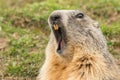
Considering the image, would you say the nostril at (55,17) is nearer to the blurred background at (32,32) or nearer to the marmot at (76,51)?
the marmot at (76,51)

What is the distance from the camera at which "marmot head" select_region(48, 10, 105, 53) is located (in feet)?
17.1

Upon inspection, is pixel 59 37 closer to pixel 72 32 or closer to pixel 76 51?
pixel 72 32

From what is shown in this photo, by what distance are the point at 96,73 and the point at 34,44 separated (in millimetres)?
2109

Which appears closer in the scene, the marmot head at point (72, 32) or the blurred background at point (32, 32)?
the marmot head at point (72, 32)

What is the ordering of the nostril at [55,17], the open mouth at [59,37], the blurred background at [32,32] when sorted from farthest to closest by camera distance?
the blurred background at [32,32]
the open mouth at [59,37]
the nostril at [55,17]

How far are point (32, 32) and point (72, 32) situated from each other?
7.37 ft

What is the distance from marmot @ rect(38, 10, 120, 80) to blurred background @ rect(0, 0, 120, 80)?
109cm

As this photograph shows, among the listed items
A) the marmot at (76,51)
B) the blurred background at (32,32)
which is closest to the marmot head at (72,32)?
the marmot at (76,51)

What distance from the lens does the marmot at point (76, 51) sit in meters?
5.18

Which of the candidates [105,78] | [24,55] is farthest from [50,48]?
[24,55]

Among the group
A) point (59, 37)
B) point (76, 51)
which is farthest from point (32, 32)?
point (76, 51)

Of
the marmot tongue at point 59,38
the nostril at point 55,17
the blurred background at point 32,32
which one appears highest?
the nostril at point 55,17

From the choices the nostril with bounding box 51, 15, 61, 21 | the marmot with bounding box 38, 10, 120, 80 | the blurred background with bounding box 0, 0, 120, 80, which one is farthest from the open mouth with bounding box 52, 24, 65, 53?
the blurred background with bounding box 0, 0, 120, 80

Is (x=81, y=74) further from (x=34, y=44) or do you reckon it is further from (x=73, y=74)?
(x=34, y=44)
